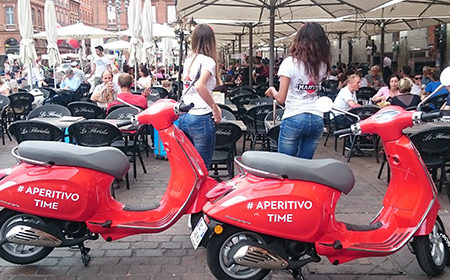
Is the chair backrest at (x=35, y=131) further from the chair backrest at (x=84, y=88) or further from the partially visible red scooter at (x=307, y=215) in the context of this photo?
the chair backrest at (x=84, y=88)

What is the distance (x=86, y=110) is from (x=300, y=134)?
454cm

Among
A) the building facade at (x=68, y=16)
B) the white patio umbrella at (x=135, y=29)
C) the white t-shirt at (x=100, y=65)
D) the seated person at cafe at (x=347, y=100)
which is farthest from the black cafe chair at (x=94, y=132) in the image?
the building facade at (x=68, y=16)

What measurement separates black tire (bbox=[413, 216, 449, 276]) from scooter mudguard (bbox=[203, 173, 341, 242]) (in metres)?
0.80

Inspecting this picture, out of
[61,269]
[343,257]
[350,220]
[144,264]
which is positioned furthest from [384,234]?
[61,269]

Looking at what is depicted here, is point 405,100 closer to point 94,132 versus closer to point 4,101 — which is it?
point 94,132

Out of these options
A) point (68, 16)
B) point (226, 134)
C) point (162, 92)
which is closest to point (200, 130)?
point (226, 134)

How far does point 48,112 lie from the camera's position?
6828 millimetres

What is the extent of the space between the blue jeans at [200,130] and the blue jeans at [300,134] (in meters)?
0.66

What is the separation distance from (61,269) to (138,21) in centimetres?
868

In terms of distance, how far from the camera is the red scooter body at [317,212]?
304cm

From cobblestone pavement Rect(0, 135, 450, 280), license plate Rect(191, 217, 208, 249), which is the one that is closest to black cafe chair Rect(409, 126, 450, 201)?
Result: cobblestone pavement Rect(0, 135, 450, 280)

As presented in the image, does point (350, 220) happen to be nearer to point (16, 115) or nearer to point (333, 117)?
point (333, 117)

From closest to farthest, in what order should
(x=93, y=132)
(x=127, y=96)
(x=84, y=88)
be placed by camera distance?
(x=93, y=132) < (x=127, y=96) < (x=84, y=88)

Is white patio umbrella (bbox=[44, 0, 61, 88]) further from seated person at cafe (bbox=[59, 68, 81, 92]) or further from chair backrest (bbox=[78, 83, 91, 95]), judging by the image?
chair backrest (bbox=[78, 83, 91, 95])
